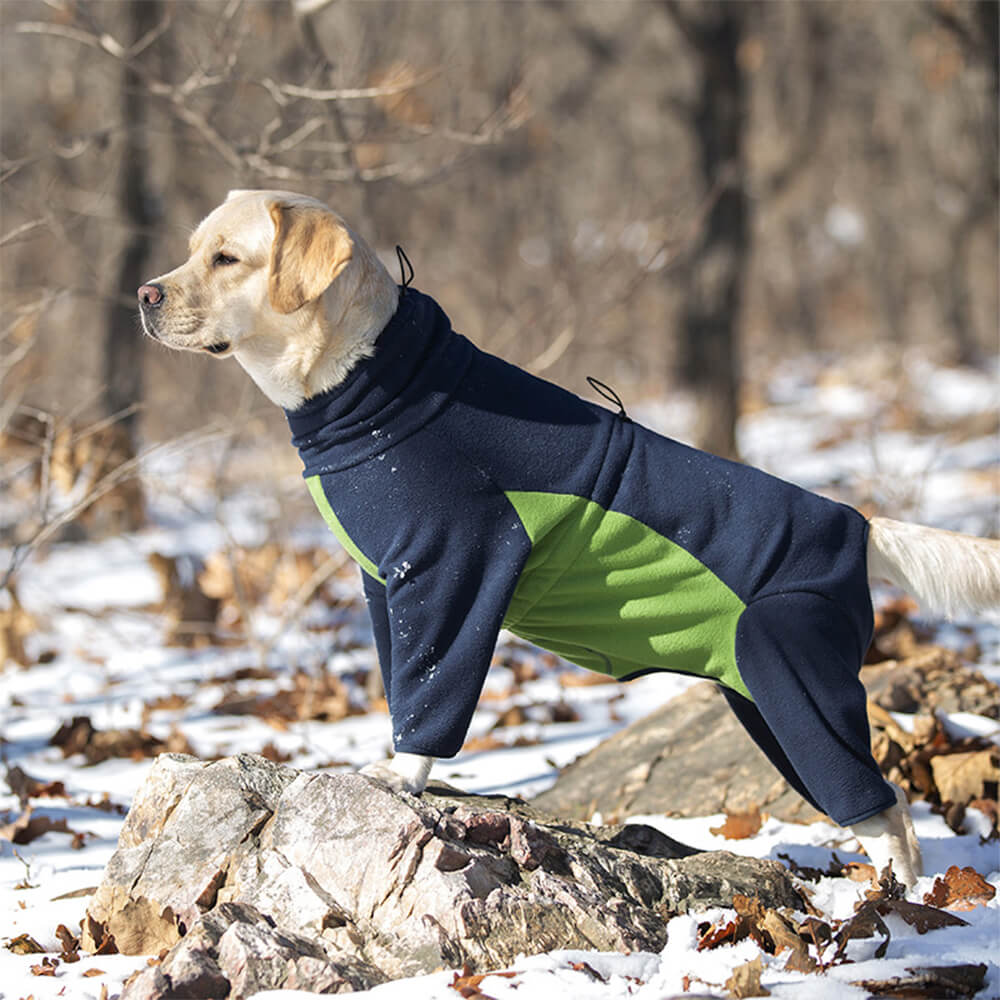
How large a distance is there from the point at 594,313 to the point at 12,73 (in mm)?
12165

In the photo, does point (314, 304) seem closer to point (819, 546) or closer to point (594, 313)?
point (819, 546)

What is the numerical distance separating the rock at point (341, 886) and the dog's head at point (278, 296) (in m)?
1.12

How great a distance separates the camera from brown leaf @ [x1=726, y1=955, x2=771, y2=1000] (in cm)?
245

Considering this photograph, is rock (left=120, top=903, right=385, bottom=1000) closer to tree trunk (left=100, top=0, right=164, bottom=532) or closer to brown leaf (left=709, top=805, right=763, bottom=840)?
brown leaf (left=709, top=805, right=763, bottom=840)

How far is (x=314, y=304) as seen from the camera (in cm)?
324

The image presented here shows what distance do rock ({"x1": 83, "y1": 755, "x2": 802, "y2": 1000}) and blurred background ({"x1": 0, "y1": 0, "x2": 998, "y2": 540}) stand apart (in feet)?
6.16

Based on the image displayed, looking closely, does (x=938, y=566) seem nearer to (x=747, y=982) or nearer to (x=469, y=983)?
(x=747, y=982)

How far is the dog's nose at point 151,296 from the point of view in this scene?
3251mm

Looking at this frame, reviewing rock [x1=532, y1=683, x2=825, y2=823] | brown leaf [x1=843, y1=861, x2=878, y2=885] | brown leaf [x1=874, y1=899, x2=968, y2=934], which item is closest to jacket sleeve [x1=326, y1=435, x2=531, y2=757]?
brown leaf [x1=874, y1=899, x2=968, y2=934]

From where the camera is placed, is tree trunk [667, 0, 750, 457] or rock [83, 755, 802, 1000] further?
tree trunk [667, 0, 750, 457]

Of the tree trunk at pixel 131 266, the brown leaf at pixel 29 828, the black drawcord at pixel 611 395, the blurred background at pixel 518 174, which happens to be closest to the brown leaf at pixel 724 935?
the black drawcord at pixel 611 395

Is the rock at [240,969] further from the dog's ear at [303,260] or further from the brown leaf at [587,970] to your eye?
the dog's ear at [303,260]

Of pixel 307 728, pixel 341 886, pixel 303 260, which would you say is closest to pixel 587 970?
pixel 341 886

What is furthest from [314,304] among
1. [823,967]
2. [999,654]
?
[999,654]
